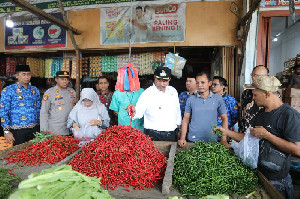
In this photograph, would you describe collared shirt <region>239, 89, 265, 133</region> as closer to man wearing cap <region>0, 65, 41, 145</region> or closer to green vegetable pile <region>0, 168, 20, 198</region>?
green vegetable pile <region>0, 168, 20, 198</region>

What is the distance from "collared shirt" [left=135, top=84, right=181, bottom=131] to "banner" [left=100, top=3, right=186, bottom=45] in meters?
1.92

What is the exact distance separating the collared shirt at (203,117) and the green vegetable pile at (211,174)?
2.48 ft

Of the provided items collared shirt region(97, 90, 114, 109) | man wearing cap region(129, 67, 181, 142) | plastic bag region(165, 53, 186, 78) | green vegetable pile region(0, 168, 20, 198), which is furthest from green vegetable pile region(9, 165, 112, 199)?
plastic bag region(165, 53, 186, 78)

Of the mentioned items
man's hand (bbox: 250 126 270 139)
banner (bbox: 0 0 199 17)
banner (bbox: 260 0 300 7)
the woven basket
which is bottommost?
the woven basket

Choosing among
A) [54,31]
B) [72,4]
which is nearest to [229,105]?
[72,4]

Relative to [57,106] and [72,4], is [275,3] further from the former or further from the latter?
[57,106]

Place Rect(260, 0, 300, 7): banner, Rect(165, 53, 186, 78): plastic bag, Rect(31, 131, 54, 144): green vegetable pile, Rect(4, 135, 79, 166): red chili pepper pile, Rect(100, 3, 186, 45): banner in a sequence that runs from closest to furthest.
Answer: Rect(4, 135, 79, 166): red chili pepper pile < Rect(31, 131, 54, 144): green vegetable pile < Rect(260, 0, 300, 7): banner < Rect(165, 53, 186, 78): plastic bag < Rect(100, 3, 186, 45): banner

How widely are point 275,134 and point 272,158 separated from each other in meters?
0.22

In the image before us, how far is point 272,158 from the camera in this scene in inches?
76.2

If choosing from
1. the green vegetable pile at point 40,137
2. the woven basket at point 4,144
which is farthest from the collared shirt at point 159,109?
the woven basket at point 4,144

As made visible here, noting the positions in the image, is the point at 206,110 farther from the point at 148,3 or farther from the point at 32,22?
the point at 32,22

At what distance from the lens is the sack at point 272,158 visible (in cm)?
193

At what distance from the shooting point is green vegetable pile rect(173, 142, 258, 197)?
1.82 metres

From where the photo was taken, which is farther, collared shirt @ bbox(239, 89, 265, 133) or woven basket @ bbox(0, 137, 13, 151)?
woven basket @ bbox(0, 137, 13, 151)
